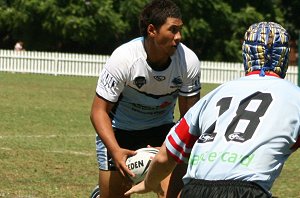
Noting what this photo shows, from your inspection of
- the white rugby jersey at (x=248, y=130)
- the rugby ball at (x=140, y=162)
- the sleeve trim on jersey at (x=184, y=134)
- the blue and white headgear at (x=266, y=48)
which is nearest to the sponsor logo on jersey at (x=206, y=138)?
Result: the white rugby jersey at (x=248, y=130)

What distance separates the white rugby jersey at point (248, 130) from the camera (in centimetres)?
416

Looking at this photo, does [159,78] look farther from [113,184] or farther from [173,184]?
[113,184]

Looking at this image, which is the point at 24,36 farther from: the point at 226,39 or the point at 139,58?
the point at 139,58

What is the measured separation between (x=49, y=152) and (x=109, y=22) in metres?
28.1

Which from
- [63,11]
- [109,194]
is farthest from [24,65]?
[109,194]

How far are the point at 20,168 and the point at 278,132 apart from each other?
7.72 m

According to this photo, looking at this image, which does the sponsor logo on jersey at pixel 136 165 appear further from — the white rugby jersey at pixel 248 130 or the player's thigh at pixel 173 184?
the white rugby jersey at pixel 248 130

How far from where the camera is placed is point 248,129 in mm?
4168

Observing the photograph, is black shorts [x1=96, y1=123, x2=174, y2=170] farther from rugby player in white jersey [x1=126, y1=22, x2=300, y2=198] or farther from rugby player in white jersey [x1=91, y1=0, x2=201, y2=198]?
rugby player in white jersey [x1=126, y1=22, x2=300, y2=198]

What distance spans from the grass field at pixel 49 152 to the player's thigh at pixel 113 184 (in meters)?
2.42

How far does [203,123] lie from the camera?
4293 mm

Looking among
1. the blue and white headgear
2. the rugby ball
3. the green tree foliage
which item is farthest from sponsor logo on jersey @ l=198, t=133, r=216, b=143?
the green tree foliage

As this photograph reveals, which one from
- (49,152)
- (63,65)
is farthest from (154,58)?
(63,65)

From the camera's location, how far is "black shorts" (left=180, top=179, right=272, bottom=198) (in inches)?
163
